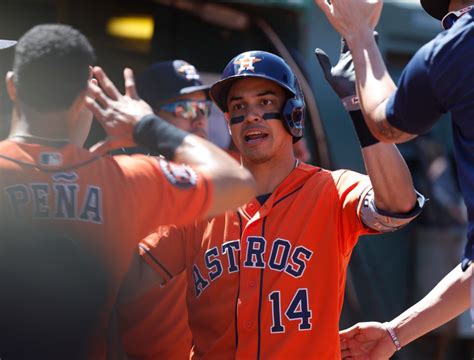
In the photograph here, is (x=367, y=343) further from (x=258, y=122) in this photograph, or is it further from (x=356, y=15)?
(x=356, y=15)

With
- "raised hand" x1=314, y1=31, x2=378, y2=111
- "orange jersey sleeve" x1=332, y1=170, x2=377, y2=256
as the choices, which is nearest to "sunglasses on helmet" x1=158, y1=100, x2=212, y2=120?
"orange jersey sleeve" x1=332, y1=170, x2=377, y2=256

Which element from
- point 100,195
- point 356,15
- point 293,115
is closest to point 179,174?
point 100,195

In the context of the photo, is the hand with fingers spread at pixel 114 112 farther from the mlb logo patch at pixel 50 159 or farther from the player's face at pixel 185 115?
the player's face at pixel 185 115

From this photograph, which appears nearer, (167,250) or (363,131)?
(363,131)

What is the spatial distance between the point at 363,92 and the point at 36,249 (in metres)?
1.20

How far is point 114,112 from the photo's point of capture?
3.13 meters

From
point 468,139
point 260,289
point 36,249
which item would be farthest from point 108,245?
point 468,139

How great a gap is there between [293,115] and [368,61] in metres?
0.79

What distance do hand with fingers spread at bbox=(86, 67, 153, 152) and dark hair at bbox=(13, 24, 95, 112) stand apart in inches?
5.0

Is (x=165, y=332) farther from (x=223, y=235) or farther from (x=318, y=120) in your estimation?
(x=318, y=120)

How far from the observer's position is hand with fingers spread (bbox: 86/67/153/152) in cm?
313

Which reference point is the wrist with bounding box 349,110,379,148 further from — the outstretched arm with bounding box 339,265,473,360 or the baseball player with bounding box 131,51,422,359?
the outstretched arm with bounding box 339,265,473,360

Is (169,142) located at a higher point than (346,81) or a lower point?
lower

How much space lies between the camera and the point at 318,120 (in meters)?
7.65
